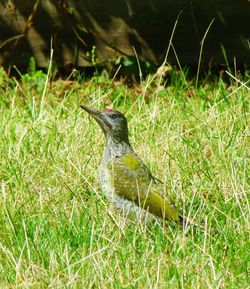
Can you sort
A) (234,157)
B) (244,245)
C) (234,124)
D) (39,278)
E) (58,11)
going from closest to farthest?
(39,278) < (244,245) < (234,157) < (234,124) < (58,11)

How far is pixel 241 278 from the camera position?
16.1 feet

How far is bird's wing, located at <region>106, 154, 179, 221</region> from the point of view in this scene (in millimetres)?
5730

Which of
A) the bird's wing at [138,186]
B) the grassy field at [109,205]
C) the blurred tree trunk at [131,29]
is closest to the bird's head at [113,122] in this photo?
the bird's wing at [138,186]

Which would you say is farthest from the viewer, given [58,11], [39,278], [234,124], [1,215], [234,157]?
[58,11]

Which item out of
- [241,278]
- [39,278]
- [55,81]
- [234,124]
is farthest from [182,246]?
[55,81]

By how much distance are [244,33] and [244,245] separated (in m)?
4.09

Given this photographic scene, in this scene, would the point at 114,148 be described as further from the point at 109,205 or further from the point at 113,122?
the point at 109,205

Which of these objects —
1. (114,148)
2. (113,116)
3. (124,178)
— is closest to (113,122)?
(113,116)

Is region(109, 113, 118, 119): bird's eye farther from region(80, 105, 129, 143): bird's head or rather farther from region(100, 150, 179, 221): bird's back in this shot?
region(100, 150, 179, 221): bird's back

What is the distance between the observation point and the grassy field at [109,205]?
4.89m

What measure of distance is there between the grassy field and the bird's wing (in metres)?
0.09

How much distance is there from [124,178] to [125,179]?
0.01 metres

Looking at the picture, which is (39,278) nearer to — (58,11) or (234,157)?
(234,157)

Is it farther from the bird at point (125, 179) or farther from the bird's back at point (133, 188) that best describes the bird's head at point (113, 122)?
the bird's back at point (133, 188)
